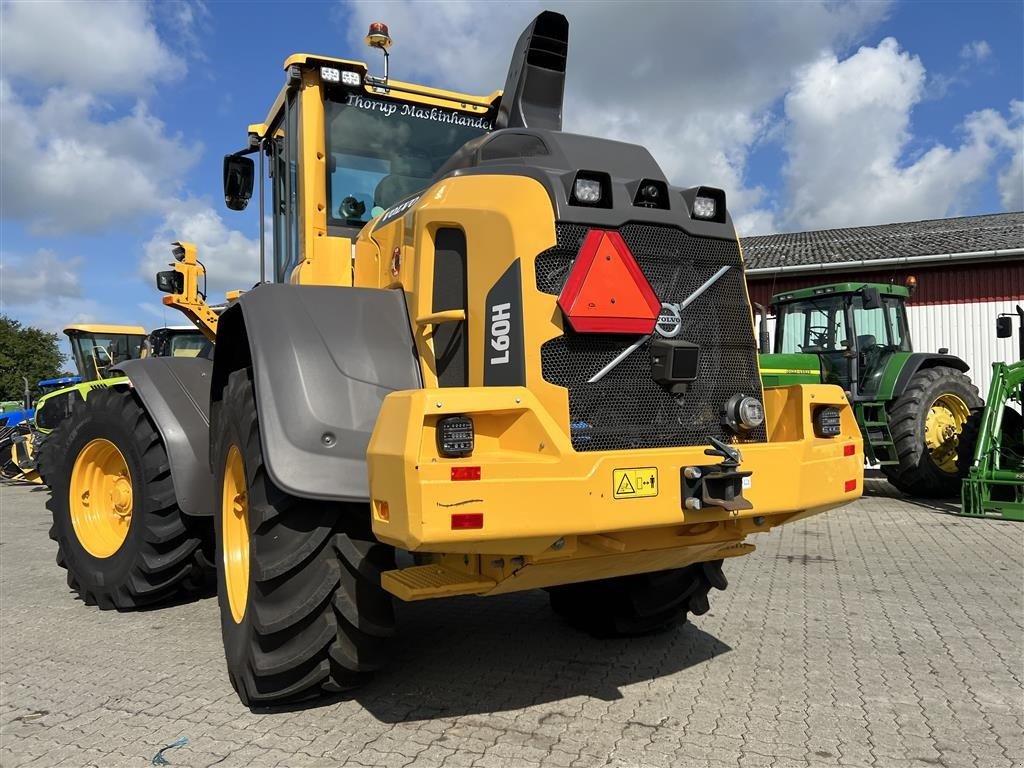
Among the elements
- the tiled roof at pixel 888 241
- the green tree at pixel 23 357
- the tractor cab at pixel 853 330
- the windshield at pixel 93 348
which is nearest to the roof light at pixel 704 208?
the tractor cab at pixel 853 330

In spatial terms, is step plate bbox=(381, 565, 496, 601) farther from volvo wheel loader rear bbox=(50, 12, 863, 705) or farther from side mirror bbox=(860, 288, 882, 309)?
side mirror bbox=(860, 288, 882, 309)

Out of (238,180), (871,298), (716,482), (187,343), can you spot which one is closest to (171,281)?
(238,180)

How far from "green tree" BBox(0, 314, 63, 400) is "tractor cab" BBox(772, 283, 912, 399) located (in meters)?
46.1

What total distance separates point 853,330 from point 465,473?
9371 millimetres

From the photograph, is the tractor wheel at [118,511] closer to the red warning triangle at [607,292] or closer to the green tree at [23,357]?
the red warning triangle at [607,292]

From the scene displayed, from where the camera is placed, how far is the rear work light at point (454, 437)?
2.67m

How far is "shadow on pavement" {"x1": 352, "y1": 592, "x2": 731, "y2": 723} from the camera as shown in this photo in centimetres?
353

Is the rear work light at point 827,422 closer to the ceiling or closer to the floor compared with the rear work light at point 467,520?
closer to the ceiling

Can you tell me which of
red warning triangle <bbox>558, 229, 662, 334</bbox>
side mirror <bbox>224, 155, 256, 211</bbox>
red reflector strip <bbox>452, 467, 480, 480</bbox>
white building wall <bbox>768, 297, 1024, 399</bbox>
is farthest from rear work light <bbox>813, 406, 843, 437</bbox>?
white building wall <bbox>768, 297, 1024, 399</bbox>

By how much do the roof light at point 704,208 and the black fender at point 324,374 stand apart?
50.9 inches

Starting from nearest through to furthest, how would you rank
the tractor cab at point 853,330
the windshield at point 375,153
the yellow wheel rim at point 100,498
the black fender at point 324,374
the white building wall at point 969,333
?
1. the black fender at point 324,374
2. the windshield at point 375,153
3. the yellow wheel rim at point 100,498
4. the tractor cab at point 853,330
5. the white building wall at point 969,333

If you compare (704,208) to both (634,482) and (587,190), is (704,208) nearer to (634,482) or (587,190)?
(587,190)

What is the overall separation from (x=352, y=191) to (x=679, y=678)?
3056mm

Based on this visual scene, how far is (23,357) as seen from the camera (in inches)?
1959
